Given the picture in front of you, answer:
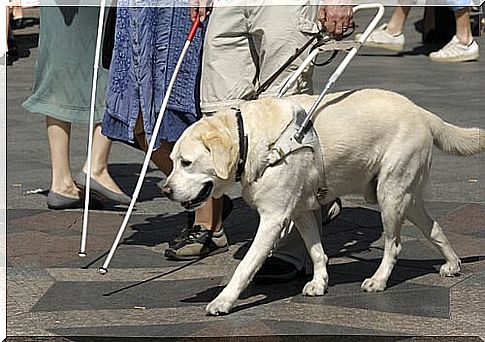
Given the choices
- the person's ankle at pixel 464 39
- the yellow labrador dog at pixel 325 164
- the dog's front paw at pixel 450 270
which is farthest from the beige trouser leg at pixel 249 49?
the person's ankle at pixel 464 39

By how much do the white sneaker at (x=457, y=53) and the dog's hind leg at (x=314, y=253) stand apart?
9590mm

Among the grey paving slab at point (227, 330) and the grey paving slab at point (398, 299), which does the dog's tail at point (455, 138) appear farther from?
the grey paving slab at point (227, 330)

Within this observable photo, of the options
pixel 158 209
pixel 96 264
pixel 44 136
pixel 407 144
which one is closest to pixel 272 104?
pixel 407 144

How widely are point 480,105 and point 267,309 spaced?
6.53 metres

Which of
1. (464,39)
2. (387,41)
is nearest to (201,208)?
(464,39)

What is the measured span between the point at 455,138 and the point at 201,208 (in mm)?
1515

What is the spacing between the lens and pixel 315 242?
5.68 meters

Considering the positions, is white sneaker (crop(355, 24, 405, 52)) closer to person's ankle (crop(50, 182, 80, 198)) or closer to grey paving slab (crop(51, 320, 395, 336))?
person's ankle (crop(50, 182, 80, 198))

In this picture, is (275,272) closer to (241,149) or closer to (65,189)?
(241,149)

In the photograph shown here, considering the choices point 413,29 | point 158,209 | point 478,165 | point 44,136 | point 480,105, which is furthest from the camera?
point 413,29

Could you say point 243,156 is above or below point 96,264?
above

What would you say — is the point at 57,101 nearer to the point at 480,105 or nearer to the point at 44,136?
the point at 44,136

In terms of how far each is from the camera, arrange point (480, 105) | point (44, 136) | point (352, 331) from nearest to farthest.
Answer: point (352, 331)
point (44, 136)
point (480, 105)

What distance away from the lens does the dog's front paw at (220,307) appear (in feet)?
17.3
